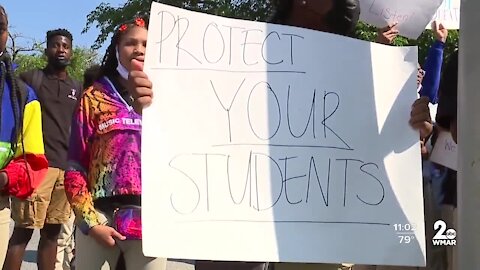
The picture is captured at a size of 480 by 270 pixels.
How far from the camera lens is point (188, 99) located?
2096 mm

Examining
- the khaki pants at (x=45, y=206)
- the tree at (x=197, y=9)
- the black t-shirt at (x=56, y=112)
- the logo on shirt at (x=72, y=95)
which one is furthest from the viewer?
the tree at (x=197, y=9)

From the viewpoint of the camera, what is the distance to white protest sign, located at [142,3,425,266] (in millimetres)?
2049

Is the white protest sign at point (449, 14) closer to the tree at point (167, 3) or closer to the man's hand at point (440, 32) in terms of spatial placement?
the man's hand at point (440, 32)

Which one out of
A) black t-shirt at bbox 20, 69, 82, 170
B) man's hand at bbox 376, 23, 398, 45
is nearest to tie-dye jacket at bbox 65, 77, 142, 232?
man's hand at bbox 376, 23, 398, 45

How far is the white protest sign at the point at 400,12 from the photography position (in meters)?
2.58

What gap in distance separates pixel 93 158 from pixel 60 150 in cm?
304

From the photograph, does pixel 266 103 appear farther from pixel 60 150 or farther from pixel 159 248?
pixel 60 150

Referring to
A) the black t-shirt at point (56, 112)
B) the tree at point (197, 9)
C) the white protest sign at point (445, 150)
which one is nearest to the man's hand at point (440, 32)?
the white protest sign at point (445, 150)

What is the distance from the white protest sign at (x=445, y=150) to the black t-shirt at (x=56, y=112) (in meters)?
3.34

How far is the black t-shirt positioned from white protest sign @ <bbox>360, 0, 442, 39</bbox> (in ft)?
11.0

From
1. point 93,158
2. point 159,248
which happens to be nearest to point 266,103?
point 159,248

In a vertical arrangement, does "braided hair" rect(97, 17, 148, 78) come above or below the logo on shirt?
below

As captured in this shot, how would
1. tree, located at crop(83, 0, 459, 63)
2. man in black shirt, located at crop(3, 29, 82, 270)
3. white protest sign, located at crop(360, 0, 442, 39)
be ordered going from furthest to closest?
1. tree, located at crop(83, 0, 459, 63)
2. man in black shirt, located at crop(3, 29, 82, 270)
3. white protest sign, located at crop(360, 0, 442, 39)

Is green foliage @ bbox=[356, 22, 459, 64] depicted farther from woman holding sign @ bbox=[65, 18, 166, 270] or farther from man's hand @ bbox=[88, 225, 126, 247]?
man's hand @ bbox=[88, 225, 126, 247]
